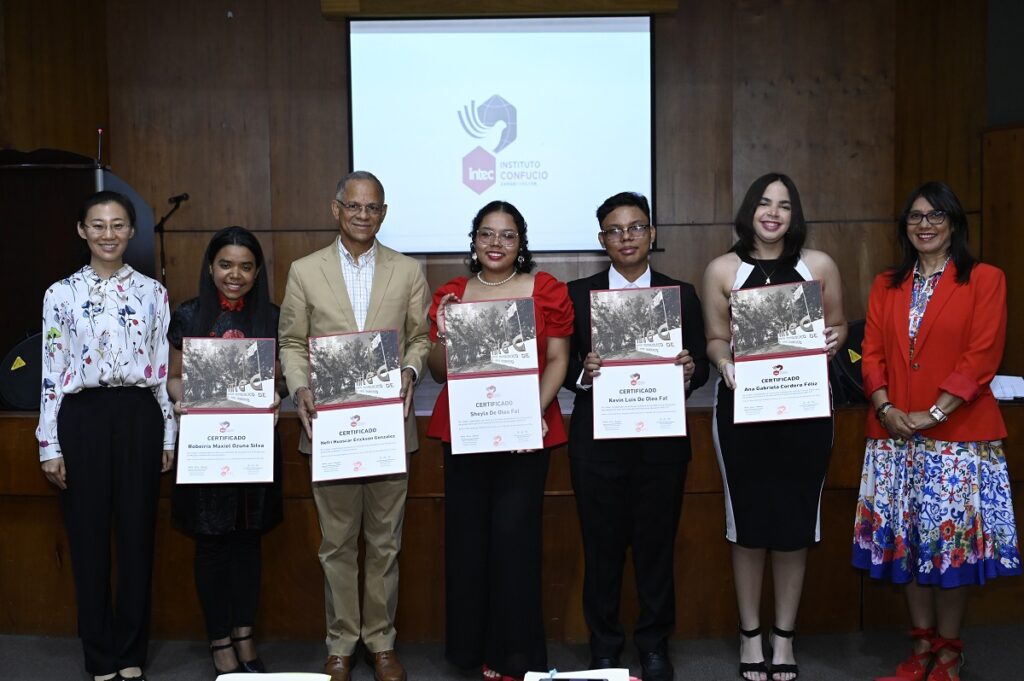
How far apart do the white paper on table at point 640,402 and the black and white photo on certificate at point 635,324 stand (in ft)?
0.16

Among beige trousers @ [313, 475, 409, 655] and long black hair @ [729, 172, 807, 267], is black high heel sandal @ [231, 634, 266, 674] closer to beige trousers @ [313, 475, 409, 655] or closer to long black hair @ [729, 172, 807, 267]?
beige trousers @ [313, 475, 409, 655]

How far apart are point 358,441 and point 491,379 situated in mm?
439

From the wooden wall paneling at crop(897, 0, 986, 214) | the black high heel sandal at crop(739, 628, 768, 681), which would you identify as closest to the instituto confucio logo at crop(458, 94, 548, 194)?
the wooden wall paneling at crop(897, 0, 986, 214)

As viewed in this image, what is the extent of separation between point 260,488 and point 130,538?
437 mm

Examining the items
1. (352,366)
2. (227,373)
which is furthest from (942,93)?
(227,373)

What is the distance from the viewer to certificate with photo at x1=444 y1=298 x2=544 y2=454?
2602 millimetres

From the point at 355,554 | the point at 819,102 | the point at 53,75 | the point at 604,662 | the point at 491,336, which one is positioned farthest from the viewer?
the point at 819,102

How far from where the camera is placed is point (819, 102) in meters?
5.09

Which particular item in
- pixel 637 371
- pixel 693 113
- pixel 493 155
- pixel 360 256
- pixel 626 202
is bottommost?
pixel 637 371

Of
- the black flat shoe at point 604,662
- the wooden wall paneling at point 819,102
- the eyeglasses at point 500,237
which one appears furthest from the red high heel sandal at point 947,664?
the wooden wall paneling at point 819,102

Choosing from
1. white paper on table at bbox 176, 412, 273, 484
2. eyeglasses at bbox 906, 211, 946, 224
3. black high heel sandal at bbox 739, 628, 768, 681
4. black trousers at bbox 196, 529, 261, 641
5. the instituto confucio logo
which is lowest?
black high heel sandal at bbox 739, 628, 768, 681

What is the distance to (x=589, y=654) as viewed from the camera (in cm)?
325

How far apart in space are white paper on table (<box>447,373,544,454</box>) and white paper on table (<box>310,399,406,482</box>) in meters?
0.19

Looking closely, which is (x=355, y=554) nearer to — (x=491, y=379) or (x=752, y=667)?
(x=491, y=379)
